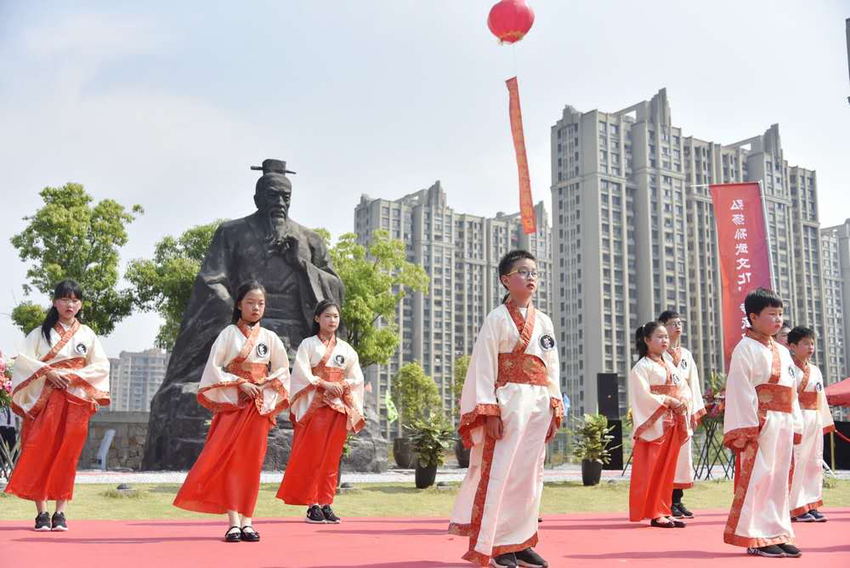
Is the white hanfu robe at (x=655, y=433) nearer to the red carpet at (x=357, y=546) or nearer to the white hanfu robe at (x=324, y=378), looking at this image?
the red carpet at (x=357, y=546)

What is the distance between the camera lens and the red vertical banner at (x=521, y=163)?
374 inches

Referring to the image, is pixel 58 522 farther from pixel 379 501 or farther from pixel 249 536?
pixel 379 501

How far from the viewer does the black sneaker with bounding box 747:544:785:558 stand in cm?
430

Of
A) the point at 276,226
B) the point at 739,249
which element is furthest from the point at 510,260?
the point at 276,226

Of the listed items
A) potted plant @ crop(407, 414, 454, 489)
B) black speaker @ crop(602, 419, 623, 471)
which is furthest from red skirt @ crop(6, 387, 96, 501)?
black speaker @ crop(602, 419, 623, 471)

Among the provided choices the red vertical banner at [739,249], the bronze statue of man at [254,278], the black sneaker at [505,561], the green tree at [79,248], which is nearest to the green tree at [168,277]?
the green tree at [79,248]

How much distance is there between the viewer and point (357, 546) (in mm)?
4668

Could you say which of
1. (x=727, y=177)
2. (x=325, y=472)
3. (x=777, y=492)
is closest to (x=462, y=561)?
(x=777, y=492)

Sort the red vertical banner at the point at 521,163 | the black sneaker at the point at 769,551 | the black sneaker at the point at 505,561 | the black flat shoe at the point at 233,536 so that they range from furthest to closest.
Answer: the red vertical banner at the point at 521,163
the black flat shoe at the point at 233,536
the black sneaker at the point at 769,551
the black sneaker at the point at 505,561

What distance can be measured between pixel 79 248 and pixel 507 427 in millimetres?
20156

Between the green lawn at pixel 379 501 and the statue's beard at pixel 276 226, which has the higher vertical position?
the statue's beard at pixel 276 226

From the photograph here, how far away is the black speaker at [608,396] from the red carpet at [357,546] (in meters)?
7.37

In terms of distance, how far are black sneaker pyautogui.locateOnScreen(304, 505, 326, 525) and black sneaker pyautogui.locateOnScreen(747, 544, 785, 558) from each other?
3087 millimetres

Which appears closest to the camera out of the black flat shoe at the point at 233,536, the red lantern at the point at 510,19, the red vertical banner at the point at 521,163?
the black flat shoe at the point at 233,536
